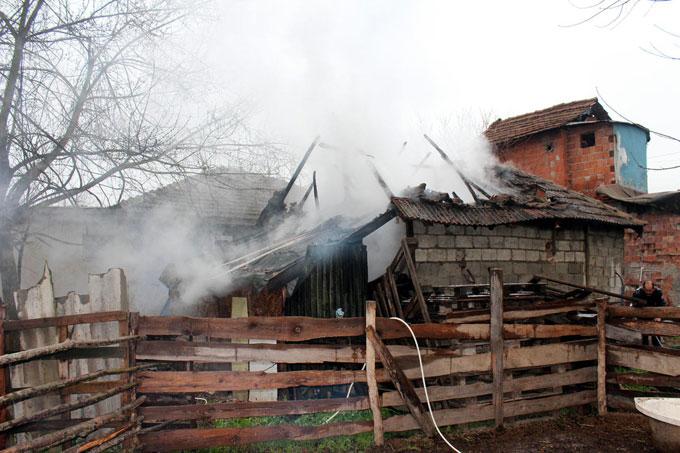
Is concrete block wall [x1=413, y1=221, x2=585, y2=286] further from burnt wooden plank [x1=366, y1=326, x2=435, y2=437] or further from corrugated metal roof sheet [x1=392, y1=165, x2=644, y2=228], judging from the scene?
burnt wooden plank [x1=366, y1=326, x2=435, y2=437]

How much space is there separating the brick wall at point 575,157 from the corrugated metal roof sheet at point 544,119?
388 millimetres

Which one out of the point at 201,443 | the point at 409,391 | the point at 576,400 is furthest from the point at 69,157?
the point at 576,400

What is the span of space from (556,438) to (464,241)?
4.28 metres

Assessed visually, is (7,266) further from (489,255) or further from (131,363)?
(489,255)

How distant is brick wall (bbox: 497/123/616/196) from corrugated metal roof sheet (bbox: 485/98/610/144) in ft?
1.27

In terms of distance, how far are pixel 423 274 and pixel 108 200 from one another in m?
5.31

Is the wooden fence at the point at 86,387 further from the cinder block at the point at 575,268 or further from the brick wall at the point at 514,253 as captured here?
the cinder block at the point at 575,268

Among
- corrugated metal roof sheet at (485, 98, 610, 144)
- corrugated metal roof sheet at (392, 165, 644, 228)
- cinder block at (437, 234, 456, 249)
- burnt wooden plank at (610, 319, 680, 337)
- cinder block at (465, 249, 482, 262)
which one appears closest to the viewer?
burnt wooden plank at (610, 319, 680, 337)

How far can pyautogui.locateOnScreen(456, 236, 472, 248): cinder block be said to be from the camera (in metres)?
8.95

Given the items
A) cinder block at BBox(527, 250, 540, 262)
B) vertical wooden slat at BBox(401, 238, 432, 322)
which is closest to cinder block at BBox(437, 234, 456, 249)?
vertical wooden slat at BBox(401, 238, 432, 322)

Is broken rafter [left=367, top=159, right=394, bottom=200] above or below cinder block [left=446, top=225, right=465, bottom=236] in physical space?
above

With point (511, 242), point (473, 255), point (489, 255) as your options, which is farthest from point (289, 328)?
point (511, 242)

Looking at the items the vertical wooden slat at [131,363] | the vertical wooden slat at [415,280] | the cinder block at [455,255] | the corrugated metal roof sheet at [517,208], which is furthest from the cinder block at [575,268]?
the vertical wooden slat at [131,363]

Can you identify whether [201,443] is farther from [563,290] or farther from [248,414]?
[563,290]
